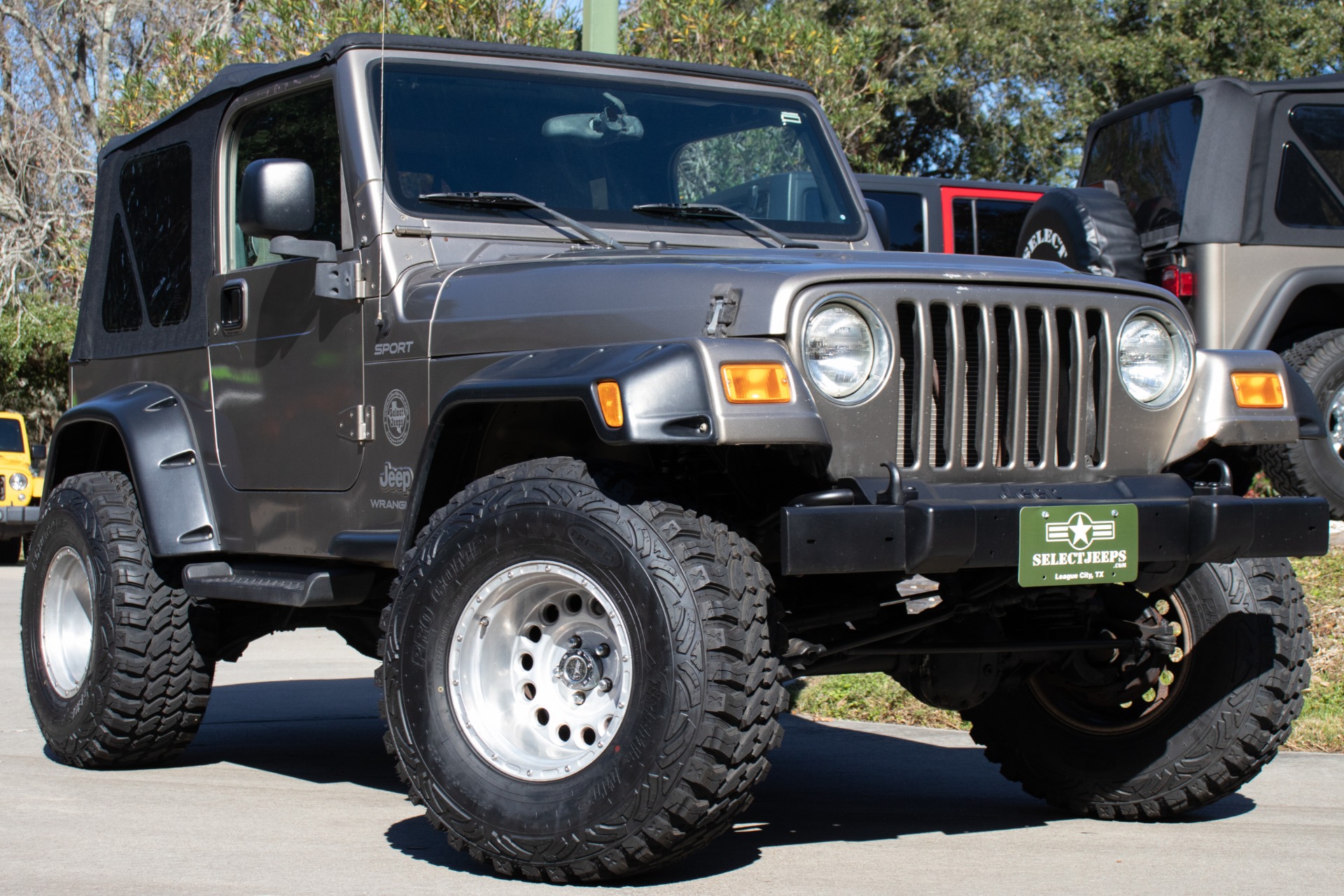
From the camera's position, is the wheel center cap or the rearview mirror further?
the rearview mirror

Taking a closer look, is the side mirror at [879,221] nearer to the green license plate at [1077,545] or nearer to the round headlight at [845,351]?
the round headlight at [845,351]

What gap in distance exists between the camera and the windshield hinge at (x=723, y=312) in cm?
394

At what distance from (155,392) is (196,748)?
4.80 ft

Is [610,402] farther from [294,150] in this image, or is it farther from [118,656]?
[118,656]

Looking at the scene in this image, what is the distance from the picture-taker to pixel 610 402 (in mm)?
3742

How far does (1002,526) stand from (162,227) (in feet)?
12.2

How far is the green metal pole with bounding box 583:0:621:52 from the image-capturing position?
8.44 metres

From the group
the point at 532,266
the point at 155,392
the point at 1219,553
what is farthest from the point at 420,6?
the point at 1219,553

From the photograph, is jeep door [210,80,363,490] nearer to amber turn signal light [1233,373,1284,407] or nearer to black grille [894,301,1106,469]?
black grille [894,301,1106,469]

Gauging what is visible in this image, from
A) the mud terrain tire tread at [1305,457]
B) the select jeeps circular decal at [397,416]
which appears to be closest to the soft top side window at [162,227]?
the select jeeps circular decal at [397,416]

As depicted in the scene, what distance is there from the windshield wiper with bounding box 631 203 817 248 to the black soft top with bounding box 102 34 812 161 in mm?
507

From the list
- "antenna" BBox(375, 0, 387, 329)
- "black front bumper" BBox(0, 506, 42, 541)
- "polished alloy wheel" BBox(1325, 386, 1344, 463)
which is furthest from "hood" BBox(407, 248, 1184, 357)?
"black front bumper" BBox(0, 506, 42, 541)

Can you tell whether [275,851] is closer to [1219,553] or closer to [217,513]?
[217,513]

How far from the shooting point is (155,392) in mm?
5945
